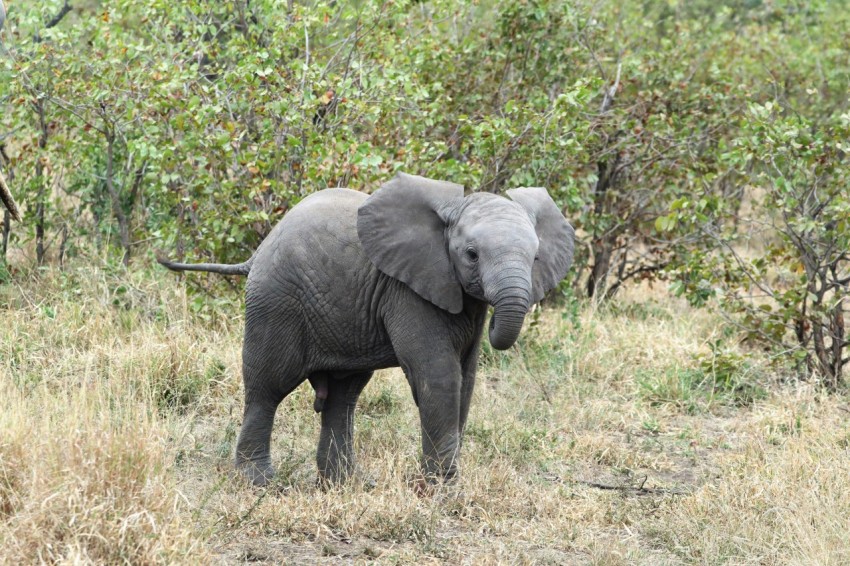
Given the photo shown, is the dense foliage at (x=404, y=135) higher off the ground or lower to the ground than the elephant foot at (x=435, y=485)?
higher

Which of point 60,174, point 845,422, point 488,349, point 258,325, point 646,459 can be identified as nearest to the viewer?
point 258,325

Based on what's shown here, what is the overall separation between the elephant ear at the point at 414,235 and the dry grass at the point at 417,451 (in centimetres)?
93

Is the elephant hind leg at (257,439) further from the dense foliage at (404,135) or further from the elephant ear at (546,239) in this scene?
the dense foliage at (404,135)

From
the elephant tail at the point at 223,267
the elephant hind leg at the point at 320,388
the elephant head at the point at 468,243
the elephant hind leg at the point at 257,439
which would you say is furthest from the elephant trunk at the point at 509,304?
the elephant tail at the point at 223,267

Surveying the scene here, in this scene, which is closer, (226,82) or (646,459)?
(646,459)

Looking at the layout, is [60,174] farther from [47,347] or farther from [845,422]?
[845,422]

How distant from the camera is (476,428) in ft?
22.0

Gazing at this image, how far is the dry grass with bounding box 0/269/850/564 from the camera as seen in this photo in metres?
4.31

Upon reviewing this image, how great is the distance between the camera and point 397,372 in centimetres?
765

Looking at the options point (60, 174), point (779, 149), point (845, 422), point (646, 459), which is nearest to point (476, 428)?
point (646, 459)

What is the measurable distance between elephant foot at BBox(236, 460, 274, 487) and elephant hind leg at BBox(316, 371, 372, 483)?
263 millimetres

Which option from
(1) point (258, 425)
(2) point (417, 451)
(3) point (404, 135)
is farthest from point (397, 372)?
(3) point (404, 135)

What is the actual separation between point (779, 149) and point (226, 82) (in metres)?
3.73

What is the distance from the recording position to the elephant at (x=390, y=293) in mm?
5309
